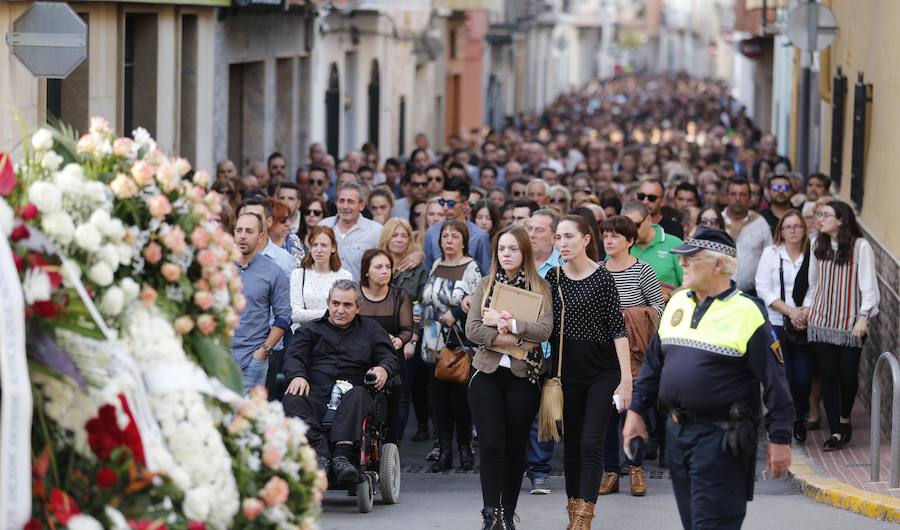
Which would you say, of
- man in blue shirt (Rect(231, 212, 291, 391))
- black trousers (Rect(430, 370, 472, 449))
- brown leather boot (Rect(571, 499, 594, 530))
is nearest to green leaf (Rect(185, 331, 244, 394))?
brown leather boot (Rect(571, 499, 594, 530))

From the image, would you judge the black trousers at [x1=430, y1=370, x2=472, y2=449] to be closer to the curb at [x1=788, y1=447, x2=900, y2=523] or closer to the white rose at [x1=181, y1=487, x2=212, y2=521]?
the curb at [x1=788, y1=447, x2=900, y2=523]

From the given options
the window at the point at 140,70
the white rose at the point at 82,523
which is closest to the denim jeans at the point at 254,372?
the white rose at the point at 82,523

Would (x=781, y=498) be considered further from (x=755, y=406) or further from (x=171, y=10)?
(x=171, y=10)

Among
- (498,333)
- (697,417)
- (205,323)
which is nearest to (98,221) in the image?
(205,323)

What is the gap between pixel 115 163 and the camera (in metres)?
5.88

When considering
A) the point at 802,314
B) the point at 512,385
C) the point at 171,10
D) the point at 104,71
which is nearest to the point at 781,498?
the point at 802,314

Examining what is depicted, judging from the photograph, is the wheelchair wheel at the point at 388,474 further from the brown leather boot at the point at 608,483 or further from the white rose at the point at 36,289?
the white rose at the point at 36,289

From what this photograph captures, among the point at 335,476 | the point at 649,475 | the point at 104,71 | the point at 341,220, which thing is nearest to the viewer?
the point at 335,476

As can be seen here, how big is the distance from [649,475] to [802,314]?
170 cm

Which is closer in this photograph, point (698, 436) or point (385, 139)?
point (698, 436)

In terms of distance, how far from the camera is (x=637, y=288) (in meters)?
10.7

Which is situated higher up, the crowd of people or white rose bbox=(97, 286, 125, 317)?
white rose bbox=(97, 286, 125, 317)

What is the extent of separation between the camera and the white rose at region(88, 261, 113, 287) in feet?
17.8

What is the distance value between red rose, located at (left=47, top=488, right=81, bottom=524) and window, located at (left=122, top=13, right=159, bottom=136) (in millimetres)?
13694
